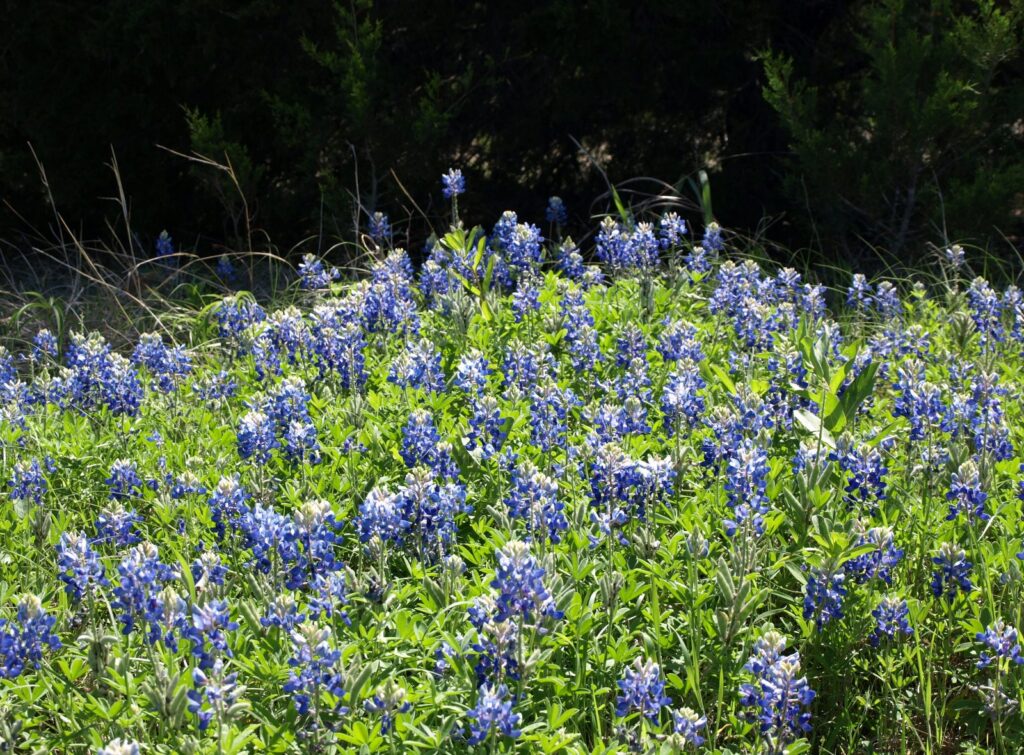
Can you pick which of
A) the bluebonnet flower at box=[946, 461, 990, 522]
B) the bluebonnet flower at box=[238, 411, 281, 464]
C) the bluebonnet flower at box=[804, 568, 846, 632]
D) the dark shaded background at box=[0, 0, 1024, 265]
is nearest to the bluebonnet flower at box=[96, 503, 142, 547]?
the bluebonnet flower at box=[238, 411, 281, 464]

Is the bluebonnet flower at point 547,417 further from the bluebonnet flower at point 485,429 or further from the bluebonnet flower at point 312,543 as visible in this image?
the bluebonnet flower at point 312,543

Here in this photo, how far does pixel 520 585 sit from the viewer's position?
7.82 feet

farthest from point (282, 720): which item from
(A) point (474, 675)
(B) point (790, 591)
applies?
(B) point (790, 591)

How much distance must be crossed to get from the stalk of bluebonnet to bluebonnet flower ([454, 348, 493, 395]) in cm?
157

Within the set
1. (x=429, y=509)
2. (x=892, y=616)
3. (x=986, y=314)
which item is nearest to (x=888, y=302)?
(x=986, y=314)

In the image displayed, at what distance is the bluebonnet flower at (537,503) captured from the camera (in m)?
2.98

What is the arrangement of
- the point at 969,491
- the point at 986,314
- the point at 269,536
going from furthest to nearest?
the point at 986,314 → the point at 969,491 → the point at 269,536

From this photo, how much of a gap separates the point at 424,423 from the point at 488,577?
0.69 m

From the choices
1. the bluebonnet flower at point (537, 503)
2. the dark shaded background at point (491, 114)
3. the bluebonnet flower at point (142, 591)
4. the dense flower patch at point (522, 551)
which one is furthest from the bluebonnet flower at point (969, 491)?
the dark shaded background at point (491, 114)

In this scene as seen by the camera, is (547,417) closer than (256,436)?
No

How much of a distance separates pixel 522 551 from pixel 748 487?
85 cm

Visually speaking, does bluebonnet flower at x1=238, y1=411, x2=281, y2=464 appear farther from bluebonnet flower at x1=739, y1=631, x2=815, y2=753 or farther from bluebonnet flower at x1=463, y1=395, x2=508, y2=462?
bluebonnet flower at x1=739, y1=631, x2=815, y2=753

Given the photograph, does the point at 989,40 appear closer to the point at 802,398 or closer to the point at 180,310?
the point at 802,398

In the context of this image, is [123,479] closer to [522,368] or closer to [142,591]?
[142,591]
